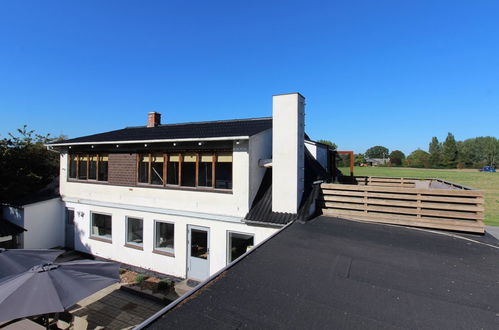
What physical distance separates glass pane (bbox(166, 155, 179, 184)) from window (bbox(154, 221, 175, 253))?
5.81 ft

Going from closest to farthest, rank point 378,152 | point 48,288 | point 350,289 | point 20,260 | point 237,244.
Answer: point 350,289, point 48,288, point 20,260, point 237,244, point 378,152

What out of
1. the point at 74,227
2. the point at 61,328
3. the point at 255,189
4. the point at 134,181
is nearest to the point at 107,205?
the point at 134,181

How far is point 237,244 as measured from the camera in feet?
27.1

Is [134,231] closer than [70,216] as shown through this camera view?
Yes

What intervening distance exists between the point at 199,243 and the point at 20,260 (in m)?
5.00

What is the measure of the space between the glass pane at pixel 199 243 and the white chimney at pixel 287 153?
10.2 feet

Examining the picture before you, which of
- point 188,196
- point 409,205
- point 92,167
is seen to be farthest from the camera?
point 92,167

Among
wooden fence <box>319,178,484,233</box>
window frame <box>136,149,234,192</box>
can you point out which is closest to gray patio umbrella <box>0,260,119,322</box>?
window frame <box>136,149,234,192</box>

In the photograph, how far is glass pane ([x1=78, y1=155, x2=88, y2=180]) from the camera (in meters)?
11.5

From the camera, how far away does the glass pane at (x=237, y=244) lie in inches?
320

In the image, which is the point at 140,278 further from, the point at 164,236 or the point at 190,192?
the point at 190,192

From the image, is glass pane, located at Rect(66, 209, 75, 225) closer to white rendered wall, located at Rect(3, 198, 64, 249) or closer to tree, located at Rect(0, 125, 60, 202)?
white rendered wall, located at Rect(3, 198, 64, 249)

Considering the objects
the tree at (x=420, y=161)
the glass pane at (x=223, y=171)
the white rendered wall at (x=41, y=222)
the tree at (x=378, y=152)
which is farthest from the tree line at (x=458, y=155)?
the white rendered wall at (x=41, y=222)

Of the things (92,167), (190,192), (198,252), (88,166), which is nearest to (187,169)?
(190,192)
